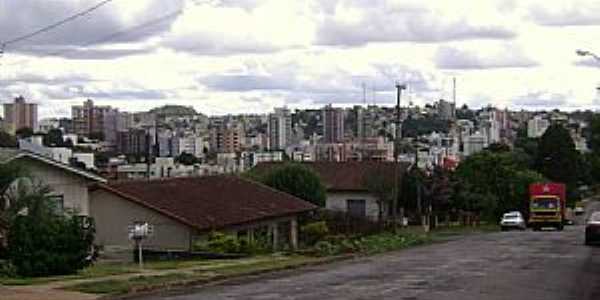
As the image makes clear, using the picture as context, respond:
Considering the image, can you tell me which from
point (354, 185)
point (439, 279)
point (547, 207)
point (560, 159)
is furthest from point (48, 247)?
point (560, 159)

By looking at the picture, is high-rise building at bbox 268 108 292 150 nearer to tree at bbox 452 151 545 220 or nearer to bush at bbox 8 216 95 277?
tree at bbox 452 151 545 220

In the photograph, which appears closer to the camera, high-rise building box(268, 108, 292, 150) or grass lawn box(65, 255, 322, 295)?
grass lawn box(65, 255, 322, 295)

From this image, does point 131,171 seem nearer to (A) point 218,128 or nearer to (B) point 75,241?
(B) point 75,241

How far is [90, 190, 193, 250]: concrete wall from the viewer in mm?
44188

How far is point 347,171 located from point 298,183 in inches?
722

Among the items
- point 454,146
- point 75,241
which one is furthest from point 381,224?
point 454,146

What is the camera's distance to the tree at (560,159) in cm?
12219

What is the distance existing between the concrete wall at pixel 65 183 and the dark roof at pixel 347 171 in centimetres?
3680

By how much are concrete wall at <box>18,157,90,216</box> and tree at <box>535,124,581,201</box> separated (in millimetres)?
87687

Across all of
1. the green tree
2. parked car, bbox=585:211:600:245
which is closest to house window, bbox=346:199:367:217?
the green tree

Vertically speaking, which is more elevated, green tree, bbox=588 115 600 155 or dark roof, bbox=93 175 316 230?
green tree, bbox=588 115 600 155

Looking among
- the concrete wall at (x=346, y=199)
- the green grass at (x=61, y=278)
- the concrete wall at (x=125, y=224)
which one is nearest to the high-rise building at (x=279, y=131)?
the concrete wall at (x=346, y=199)

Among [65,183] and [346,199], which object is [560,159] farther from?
[65,183]

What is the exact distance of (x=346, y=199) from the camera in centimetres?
8131
